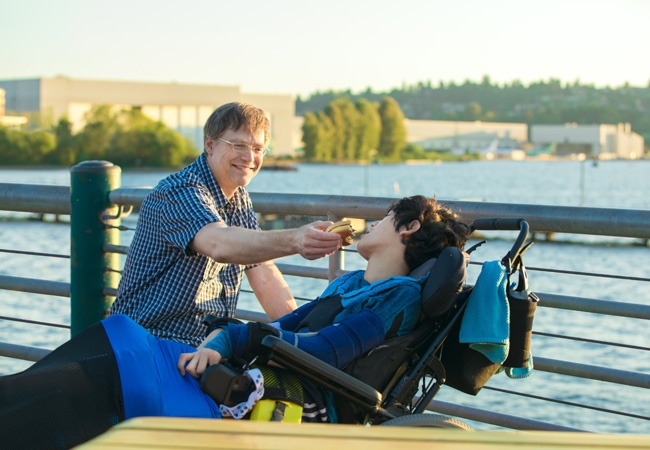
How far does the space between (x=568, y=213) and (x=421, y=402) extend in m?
1.01

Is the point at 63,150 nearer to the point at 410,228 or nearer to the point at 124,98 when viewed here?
the point at 124,98

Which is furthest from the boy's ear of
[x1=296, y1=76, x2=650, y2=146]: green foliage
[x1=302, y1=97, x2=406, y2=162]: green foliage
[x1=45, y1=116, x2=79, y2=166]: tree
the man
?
[x1=296, y1=76, x2=650, y2=146]: green foliage

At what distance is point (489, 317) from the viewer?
3.22 metres

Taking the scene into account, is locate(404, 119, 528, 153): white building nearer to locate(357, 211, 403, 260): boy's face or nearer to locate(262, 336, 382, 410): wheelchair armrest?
locate(357, 211, 403, 260): boy's face

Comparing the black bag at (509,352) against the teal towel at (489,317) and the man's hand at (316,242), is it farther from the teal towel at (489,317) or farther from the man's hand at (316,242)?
the man's hand at (316,242)

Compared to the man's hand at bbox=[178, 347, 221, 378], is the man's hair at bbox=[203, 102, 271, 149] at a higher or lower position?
higher

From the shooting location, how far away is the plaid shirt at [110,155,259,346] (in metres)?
3.73

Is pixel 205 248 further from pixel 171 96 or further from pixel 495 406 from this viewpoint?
pixel 171 96

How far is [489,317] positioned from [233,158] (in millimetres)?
1204

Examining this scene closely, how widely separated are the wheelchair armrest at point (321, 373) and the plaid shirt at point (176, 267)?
855mm

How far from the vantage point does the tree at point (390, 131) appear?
480 ft

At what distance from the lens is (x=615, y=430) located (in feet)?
37.9

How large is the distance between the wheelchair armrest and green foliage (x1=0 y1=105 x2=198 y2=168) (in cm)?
9173

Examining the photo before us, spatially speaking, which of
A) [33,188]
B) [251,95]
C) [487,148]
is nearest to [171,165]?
[251,95]
